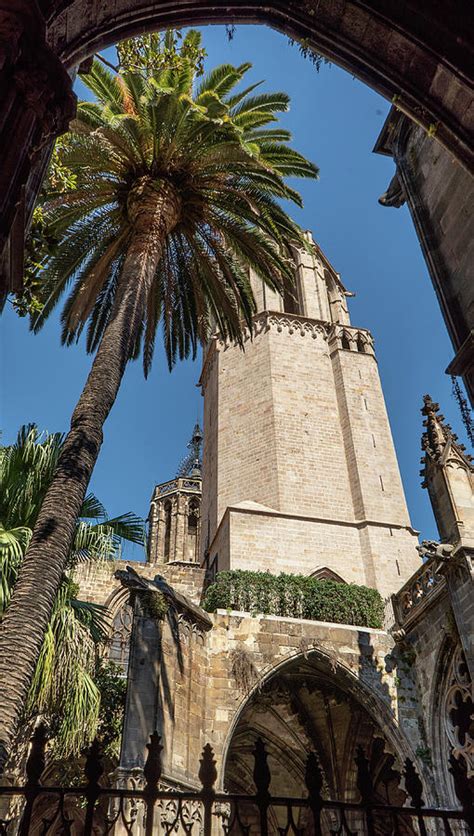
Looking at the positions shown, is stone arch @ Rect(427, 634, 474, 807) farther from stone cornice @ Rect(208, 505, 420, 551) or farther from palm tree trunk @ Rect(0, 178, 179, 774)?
palm tree trunk @ Rect(0, 178, 179, 774)

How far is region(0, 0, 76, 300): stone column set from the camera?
3586 millimetres

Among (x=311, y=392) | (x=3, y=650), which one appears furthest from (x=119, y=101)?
(x=311, y=392)

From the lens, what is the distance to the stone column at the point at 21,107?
3586 mm

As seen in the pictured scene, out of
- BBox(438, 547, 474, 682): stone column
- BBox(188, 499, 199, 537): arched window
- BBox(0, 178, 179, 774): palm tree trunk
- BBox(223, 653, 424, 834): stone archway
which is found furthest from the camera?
BBox(188, 499, 199, 537): arched window

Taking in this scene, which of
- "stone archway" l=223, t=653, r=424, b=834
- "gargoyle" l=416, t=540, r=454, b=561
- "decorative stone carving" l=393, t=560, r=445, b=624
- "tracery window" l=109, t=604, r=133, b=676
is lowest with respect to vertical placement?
"stone archway" l=223, t=653, r=424, b=834

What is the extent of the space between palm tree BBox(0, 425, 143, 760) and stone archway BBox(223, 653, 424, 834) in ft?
15.5

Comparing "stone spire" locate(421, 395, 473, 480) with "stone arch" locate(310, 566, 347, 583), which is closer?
"stone spire" locate(421, 395, 473, 480)

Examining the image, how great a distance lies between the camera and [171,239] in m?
11.4

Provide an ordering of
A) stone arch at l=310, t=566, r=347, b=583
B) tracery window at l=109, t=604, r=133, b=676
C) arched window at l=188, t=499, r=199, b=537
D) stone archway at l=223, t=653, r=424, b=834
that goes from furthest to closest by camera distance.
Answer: arched window at l=188, t=499, r=199, b=537 < stone arch at l=310, t=566, r=347, b=583 < tracery window at l=109, t=604, r=133, b=676 < stone archway at l=223, t=653, r=424, b=834

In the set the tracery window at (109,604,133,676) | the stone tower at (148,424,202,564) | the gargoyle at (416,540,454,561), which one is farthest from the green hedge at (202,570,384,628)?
the stone tower at (148,424,202,564)

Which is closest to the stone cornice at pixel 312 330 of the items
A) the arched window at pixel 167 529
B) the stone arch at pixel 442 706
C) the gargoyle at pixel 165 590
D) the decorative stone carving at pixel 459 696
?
the gargoyle at pixel 165 590

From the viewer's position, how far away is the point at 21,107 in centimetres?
376

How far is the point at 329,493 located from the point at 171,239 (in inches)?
465

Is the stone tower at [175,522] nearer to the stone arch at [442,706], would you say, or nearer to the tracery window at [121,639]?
the tracery window at [121,639]
